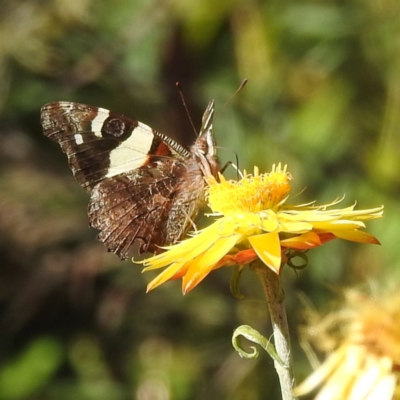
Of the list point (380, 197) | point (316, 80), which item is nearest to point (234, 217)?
point (380, 197)

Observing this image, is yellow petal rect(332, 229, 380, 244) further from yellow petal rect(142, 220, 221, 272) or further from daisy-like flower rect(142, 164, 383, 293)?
yellow petal rect(142, 220, 221, 272)

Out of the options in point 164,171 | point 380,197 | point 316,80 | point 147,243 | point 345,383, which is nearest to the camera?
point 345,383

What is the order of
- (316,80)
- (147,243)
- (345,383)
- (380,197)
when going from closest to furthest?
1. (345,383)
2. (147,243)
3. (380,197)
4. (316,80)

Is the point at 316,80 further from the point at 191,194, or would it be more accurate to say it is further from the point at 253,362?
the point at 191,194

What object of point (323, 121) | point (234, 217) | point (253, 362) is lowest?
point (253, 362)

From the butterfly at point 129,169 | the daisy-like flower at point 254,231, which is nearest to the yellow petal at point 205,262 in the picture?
the daisy-like flower at point 254,231

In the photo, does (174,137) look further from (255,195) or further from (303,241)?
(303,241)

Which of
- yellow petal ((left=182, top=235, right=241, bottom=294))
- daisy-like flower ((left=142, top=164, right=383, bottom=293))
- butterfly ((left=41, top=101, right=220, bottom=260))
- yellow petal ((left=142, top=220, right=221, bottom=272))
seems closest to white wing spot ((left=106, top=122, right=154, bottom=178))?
butterfly ((left=41, top=101, right=220, bottom=260))
